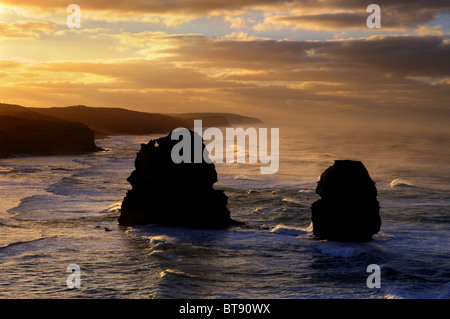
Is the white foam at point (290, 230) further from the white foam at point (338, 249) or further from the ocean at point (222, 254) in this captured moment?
the white foam at point (338, 249)

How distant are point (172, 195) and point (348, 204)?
30.8 ft

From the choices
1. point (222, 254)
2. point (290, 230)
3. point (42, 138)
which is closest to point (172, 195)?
point (290, 230)

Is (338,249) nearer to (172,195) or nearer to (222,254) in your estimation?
(222,254)

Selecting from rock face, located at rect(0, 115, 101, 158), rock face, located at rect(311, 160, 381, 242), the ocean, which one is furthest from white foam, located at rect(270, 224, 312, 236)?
rock face, located at rect(0, 115, 101, 158)

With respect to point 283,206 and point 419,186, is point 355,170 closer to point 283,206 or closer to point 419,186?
point 283,206

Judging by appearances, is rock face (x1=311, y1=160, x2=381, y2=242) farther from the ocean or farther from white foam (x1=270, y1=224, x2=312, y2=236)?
white foam (x1=270, y1=224, x2=312, y2=236)

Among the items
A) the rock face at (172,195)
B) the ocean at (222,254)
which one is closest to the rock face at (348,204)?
the ocean at (222,254)

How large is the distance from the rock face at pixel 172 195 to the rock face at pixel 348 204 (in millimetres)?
6160

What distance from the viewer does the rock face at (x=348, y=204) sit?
26.2 metres

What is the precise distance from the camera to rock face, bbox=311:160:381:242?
26.2m

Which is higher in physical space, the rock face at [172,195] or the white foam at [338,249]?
the rock face at [172,195]

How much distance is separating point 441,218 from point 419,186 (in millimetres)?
20286
